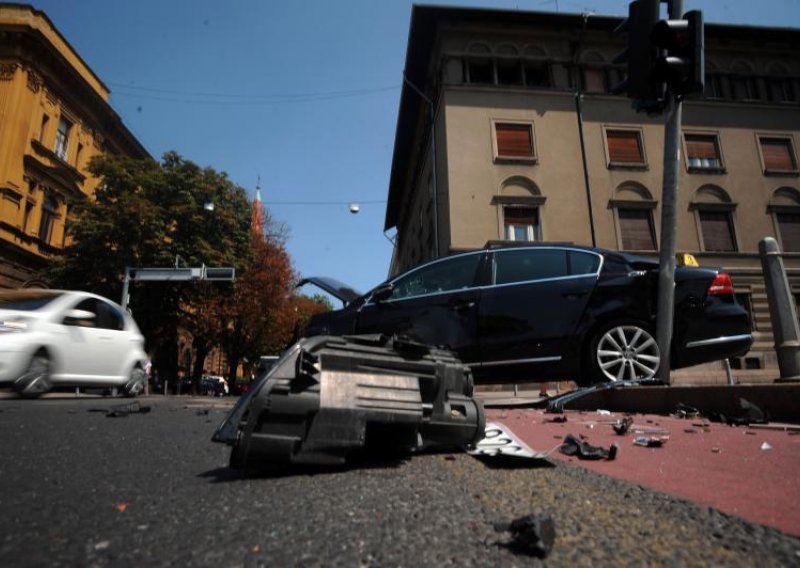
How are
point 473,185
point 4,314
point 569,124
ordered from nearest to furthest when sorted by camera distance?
point 4,314 → point 473,185 → point 569,124

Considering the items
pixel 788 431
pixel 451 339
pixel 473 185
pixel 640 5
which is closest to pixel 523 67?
pixel 473 185

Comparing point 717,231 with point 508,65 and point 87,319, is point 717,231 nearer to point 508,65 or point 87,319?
point 508,65

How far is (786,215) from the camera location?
2083cm

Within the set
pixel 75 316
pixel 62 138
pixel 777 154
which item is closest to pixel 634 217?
pixel 777 154

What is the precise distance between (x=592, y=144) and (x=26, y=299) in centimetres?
2008

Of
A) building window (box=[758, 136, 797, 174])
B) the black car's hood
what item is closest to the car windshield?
the black car's hood

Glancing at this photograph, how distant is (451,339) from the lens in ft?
15.5

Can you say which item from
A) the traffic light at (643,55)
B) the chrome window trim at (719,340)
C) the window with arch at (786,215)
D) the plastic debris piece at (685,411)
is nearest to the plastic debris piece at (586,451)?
the plastic debris piece at (685,411)

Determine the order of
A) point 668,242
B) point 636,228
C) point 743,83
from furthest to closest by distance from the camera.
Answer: point 743,83
point 636,228
point 668,242

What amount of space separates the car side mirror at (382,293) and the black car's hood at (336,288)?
1.31 feet

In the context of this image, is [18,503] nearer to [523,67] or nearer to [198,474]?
[198,474]

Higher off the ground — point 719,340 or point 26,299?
point 26,299

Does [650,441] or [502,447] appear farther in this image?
[650,441]

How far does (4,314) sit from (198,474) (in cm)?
586
